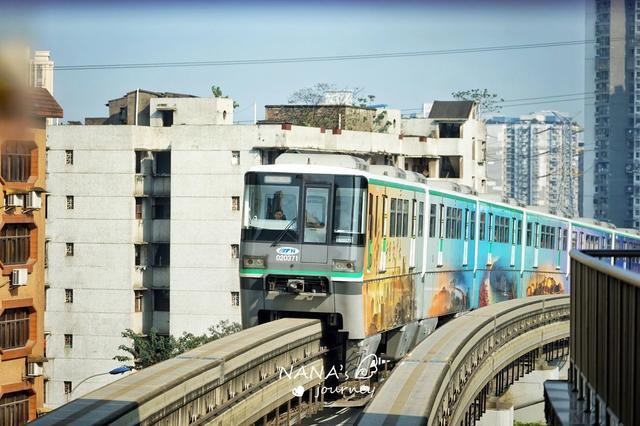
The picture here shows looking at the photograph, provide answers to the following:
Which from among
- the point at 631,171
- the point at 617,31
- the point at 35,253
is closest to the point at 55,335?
the point at 35,253

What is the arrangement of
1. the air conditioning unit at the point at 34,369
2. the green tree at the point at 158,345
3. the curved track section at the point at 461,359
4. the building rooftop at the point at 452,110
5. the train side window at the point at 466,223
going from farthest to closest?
1. the building rooftop at the point at 452,110
2. the green tree at the point at 158,345
3. the air conditioning unit at the point at 34,369
4. the train side window at the point at 466,223
5. the curved track section at the point at 461,359

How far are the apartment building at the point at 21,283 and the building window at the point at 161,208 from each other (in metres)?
19.9

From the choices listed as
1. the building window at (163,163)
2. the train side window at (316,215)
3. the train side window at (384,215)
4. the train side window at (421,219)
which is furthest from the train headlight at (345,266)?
the building window at (163,163)

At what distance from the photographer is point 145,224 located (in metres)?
56.5

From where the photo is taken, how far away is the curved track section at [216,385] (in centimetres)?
984

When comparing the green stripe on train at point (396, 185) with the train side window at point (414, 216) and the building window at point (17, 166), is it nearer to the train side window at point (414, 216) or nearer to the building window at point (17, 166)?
the train side window at point (414, 216)

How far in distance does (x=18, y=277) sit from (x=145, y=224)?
21913 mm

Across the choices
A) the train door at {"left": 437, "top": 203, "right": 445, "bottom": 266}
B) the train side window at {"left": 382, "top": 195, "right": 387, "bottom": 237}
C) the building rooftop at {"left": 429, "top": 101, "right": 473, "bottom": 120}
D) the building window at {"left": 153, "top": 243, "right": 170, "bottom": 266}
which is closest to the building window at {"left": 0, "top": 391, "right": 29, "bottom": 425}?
the train door at {"left": 437, "top": 203, "right": 445, "bottom": 266}

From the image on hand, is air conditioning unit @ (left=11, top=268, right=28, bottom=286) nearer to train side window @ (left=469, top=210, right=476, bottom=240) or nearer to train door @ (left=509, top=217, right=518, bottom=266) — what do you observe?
train door @ (left=509, top=217, right=518, bottom=266)

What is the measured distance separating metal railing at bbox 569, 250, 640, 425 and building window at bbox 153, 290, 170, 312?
46.5 m

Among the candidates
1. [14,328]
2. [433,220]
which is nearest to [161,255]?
[14,328]

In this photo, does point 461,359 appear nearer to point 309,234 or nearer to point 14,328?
point 309,234

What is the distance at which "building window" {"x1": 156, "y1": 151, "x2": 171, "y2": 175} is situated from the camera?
56.6m

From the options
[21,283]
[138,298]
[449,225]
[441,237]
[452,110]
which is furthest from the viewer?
[452,110]
